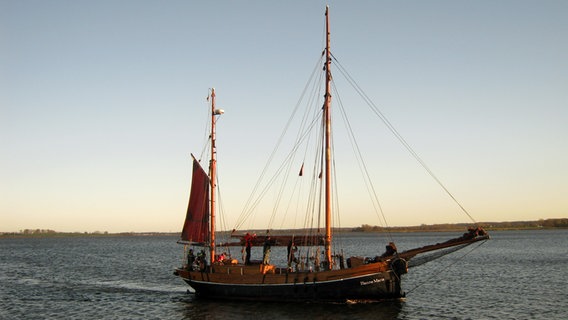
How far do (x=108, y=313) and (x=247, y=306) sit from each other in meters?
9.45

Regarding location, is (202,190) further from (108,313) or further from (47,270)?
(47,270)

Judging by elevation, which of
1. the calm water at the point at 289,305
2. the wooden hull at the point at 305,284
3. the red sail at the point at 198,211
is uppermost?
the red sail at the point at 198,211

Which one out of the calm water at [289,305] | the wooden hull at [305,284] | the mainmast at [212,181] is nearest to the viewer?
the calm water at [289,305]

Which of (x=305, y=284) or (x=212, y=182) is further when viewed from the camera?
(x=212, y=182)

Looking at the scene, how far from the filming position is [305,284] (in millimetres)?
34469

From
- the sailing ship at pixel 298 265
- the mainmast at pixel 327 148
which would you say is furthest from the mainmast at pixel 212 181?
the mainmast at pixel 327 148

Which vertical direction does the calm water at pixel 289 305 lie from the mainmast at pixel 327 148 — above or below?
below

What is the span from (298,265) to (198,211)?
9890 mm

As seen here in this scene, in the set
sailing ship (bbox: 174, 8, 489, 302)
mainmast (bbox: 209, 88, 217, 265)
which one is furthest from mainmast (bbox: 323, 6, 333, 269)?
mainmast (bbox: 209, 88, 217, 265)

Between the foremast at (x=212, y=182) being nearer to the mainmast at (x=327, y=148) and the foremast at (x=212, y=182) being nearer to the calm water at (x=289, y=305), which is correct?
the calm water at (x=289, y=305)

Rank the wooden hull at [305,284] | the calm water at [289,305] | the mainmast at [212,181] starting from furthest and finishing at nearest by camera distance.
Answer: the mainmast at [212,181] < the wooden hull at [305,284] < the calm water at [289,305]

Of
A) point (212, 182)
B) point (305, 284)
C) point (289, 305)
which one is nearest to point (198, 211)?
point (212, 182)

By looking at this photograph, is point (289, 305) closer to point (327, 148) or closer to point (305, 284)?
point (305, 284)

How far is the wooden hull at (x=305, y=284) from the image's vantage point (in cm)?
3353
